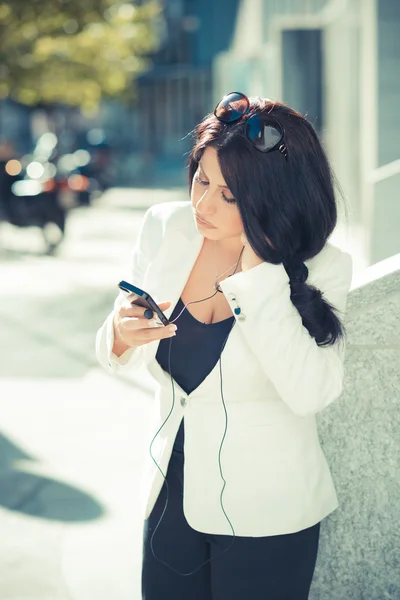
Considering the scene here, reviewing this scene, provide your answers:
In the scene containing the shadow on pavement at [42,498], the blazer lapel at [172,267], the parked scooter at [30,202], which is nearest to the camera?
the blazer lapel at [172,267]

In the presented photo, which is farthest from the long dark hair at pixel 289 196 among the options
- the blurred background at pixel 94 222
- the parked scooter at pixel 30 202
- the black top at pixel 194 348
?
the parked scooter at pixel 30 202

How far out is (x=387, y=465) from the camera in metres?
2.89

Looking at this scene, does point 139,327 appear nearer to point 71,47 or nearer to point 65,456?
point 65,456

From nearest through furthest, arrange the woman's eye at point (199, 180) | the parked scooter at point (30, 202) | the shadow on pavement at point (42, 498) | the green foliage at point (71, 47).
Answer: the woman's eye at point (199, 180)
the shadow on pavement at point (42, 498)
the parked scooter at point (30, 202)
the green foliage at point (71, 47)

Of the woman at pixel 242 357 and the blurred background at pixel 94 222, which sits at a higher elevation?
the woman at pixel 242 357

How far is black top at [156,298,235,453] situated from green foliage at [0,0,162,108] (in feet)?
65.8

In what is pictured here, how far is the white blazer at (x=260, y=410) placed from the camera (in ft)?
7.20

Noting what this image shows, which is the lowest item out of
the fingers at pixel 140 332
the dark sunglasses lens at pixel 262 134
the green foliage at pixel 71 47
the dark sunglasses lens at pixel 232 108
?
the green foliage at pixel 71 47

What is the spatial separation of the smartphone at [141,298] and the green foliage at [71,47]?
66.0 feet

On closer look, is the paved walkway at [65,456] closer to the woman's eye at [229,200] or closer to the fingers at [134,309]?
the fingers at [134,309]

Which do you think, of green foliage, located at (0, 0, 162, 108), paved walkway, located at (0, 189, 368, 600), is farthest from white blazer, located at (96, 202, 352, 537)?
green foliage, located at (0, 0, 162, 108)

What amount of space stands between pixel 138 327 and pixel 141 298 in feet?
0.22

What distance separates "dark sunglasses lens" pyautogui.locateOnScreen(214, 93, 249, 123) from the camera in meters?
2.22

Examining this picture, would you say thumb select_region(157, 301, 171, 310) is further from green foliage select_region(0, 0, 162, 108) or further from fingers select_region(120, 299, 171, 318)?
green foliage select_region(0, 0, 162, 108)
